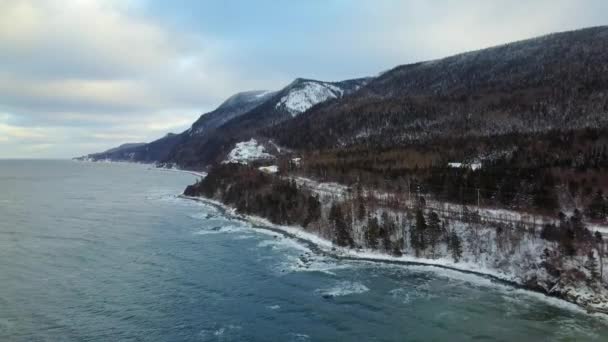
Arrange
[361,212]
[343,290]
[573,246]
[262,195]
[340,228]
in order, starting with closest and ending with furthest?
1. [343,290]
2. [573,246]
3. [340,228]
4. [361,212]
5. [262,195]

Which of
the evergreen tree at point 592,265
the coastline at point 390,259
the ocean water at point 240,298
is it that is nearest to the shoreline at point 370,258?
the coastline at point 390,259

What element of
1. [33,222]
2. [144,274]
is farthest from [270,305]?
[33,222]

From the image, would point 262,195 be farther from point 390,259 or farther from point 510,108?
point 510,108

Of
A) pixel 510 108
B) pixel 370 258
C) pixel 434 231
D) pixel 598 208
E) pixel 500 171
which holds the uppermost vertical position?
pixel 510 108

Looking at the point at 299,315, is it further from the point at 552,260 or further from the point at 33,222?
the point at 33,222

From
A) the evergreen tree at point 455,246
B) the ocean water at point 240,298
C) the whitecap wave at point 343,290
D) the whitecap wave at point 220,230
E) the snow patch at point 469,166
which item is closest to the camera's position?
the ocean water at point 240,298

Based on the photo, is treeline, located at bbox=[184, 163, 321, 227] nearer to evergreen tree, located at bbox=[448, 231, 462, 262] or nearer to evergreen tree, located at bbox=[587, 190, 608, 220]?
evergreen tree, located at bbox=[448, 231, 462, 262]

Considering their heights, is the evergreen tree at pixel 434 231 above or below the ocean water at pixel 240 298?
above

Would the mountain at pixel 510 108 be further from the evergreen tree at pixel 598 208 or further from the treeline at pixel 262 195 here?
the evergreen tree at pixel 598 208

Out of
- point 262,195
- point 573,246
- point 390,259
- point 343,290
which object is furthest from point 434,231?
point 262,195
